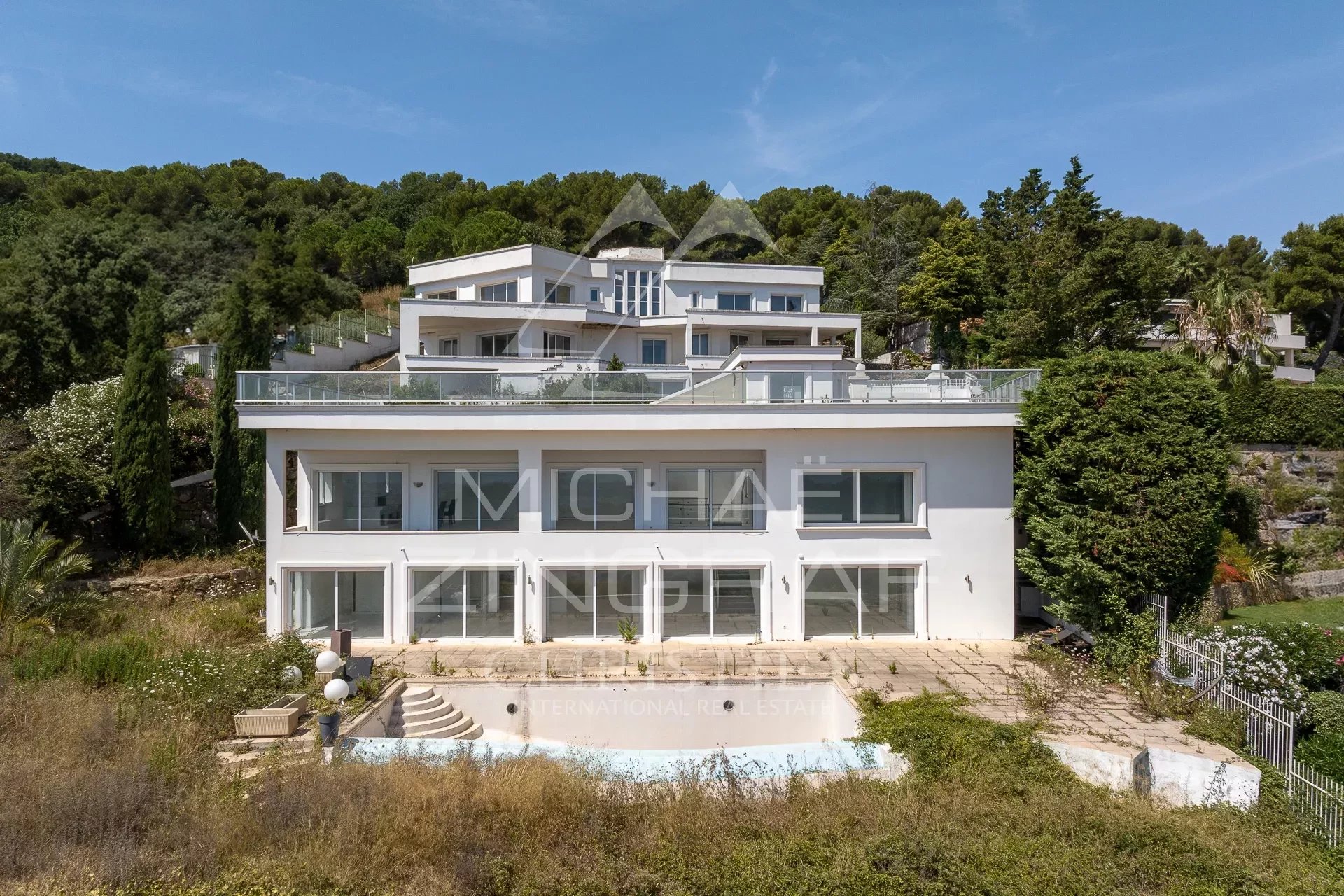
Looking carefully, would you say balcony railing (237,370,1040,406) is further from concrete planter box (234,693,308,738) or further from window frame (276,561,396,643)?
concrete planter box (234,693,308,738)

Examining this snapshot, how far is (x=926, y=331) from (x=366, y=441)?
3126 centimetres

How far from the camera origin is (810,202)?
5484 centimetres

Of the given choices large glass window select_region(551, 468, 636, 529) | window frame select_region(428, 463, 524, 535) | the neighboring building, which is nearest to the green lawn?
large glass window select_region(551, 468, 636, 529)

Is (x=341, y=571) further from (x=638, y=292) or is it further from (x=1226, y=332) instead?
(x=1226, y=332)

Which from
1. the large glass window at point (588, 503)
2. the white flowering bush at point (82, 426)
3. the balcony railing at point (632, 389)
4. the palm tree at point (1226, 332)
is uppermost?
the palm tree at point (1226, 332)

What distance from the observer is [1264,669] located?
1157cm

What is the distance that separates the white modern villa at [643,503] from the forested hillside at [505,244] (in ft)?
31.7

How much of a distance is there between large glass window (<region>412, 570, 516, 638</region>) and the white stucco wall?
31 cm

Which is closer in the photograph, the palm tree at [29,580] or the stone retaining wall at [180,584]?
the palm tree at [29,580]

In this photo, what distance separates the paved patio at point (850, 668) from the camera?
1196 cm

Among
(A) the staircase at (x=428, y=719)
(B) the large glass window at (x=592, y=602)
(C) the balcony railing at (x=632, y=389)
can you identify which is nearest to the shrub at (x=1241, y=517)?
(C) the balcony railing at (x=632, y=389)

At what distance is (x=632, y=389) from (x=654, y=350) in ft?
54.6

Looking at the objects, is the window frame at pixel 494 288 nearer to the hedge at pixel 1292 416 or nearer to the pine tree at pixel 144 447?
the pine tree at pixel 144 447

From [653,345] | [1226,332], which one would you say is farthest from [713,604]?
[1226,332]
